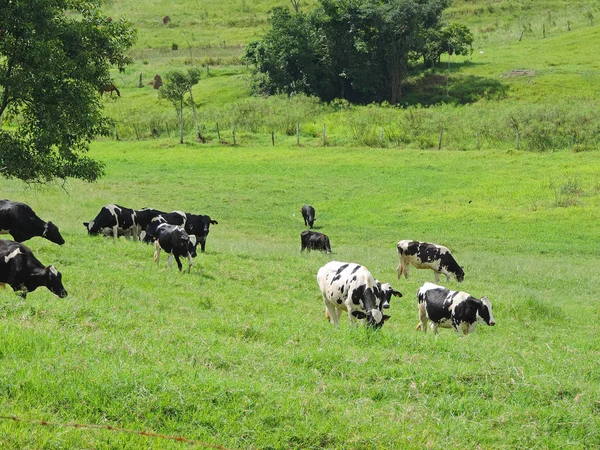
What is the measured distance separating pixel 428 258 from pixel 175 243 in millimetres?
8216

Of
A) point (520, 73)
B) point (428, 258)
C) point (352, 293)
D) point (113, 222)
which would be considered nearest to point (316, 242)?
point (428, 258)

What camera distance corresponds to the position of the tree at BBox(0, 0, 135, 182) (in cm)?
2175

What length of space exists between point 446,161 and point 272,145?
52.3 feet

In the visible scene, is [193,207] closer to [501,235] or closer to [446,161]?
[501,235]

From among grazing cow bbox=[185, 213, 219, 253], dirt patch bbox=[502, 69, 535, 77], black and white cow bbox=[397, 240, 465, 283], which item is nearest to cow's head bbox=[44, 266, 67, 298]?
grazing cow bbox=[185, 213, 219, 253]

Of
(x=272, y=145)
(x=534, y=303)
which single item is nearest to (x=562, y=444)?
(x=534, y=303)

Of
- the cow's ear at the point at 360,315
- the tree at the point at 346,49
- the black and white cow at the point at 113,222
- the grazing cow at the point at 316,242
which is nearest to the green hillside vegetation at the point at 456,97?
the tree at the point at 346,49

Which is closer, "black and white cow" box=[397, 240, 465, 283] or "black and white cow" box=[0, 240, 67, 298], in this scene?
"black and white cow" box=[0, 240, 67, 298]

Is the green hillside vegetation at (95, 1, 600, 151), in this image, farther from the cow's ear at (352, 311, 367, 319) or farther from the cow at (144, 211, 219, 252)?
the cow's ear at (352, 311, 367, 319)

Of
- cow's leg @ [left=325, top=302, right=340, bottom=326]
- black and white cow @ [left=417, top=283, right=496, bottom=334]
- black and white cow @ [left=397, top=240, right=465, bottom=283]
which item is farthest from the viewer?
black and white cow @ [left=397, top=240, right=465, bottom=283]

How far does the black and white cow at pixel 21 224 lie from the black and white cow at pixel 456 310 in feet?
35.2

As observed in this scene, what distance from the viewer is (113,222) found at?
81.9ft

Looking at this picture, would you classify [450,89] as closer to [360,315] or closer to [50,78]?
[50,78]

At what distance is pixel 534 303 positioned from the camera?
18281 mm
